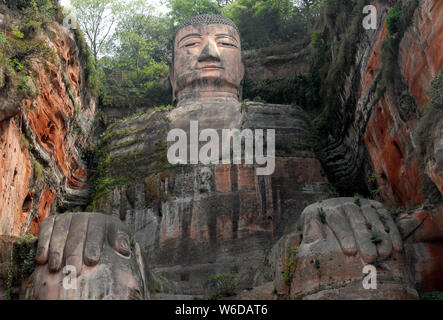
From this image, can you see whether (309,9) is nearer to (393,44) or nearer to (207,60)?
(207,60)

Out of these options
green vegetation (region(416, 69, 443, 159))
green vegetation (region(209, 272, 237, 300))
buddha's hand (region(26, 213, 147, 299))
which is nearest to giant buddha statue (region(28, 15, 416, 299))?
buddha's hand (region(26, 213, 147, 299))

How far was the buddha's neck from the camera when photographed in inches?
779

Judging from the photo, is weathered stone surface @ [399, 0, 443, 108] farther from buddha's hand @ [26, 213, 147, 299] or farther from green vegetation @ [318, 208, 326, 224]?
buddha's hand @ [26, 213, 147, 299]

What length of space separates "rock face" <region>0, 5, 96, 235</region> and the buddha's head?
2966 millimetres

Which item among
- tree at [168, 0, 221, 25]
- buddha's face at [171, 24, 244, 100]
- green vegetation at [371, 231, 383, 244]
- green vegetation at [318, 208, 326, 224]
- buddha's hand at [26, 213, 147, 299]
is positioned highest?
tree at [168, 0, 221, 25]

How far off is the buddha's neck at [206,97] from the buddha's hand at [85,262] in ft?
31.7

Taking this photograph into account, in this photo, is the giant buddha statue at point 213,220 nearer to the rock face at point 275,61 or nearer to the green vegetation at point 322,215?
the green vegetation at point 322,215

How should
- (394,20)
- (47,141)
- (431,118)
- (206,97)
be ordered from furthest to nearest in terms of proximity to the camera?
(206,97)
(47,141)
(394,20)
(431,118)

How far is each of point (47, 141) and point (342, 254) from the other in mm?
8494

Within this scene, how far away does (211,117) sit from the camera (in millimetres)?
17984

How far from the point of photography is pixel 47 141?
1586 cm

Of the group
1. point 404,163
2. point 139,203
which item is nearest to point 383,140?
point 404,163

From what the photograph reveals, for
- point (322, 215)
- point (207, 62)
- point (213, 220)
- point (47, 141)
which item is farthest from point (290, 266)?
point (207, 62)

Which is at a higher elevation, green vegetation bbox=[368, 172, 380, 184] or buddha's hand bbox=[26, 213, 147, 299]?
green vegetation bbox=[368, 172, 380, 184]
